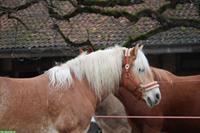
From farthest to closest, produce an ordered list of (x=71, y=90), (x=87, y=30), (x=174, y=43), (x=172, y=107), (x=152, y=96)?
1. (x=87, y=30)
2. (x=174, y=43)
3. (x=172, y=107)
4. (x=152, y=96)
5. (x=71, y=90)

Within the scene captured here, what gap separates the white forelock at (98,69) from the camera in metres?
6.10

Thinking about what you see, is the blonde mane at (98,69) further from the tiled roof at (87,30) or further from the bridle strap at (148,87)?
the tiled roof at (87,30)

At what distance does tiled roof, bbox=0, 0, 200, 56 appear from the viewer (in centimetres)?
1016

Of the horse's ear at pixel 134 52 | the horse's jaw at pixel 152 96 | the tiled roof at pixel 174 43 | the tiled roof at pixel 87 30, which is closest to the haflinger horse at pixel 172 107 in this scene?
the horse's jaw at pixel 152 96

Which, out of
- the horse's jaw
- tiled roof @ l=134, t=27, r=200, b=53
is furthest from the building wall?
the horse's jaw

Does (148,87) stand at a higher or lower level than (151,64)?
higher

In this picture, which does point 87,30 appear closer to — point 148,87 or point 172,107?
point 172,107

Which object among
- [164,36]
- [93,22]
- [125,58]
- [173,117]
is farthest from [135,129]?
[93,22]

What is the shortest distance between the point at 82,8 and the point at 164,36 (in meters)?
2.13

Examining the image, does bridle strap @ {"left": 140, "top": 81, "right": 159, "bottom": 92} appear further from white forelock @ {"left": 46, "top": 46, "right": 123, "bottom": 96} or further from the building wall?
the building wall

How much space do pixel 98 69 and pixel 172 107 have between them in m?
1.90

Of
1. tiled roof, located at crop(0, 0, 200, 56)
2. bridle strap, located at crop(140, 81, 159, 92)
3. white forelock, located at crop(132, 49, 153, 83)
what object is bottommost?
tiled roof, located at crop(0, 0, 200, 56)

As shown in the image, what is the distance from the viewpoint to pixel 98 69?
6133mm

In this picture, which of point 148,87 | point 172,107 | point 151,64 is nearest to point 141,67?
point 148,87
